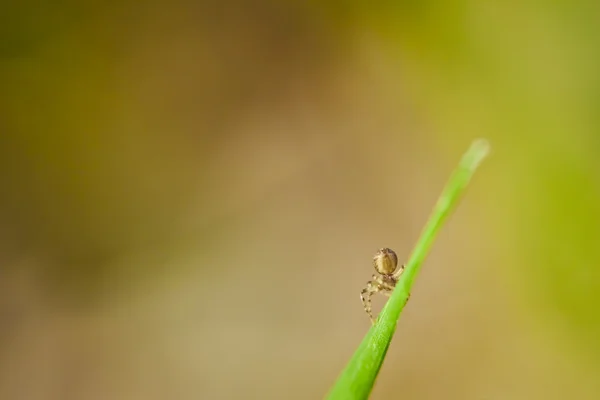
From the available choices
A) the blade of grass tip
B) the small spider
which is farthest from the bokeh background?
the blade of grass tip

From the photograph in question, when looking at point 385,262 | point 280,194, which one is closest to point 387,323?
point 385,262

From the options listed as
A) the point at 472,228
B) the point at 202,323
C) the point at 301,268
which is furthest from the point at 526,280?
the point at 202,323

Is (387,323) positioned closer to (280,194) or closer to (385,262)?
(385,262)

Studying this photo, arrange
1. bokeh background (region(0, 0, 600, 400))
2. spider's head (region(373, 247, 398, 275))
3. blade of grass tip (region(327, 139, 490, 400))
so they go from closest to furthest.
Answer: blade of grass tip (region(327, 139, 490, 400))
spider's head (region(373, 247, 398, 275))
bokeh background (region(0, 0, 600, 400))

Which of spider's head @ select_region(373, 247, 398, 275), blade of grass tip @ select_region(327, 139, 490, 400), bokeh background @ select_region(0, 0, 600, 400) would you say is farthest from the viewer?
bokeh background @ select_region(0, 0, 600, 400)

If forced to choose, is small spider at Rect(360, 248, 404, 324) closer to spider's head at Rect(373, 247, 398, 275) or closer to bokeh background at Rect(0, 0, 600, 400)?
spider's head at Rect(373, 247, 398, 275)

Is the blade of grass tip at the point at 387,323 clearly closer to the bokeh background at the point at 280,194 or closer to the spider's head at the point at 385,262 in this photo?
the spider's head at the point at 385,262

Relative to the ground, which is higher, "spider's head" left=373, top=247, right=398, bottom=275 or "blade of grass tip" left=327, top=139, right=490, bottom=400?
"blade of grass tip" left=327, top=139, right=490, bottom=400

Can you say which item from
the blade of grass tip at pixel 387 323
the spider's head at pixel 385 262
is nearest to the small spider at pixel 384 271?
the spider's head at pixel 385 262
